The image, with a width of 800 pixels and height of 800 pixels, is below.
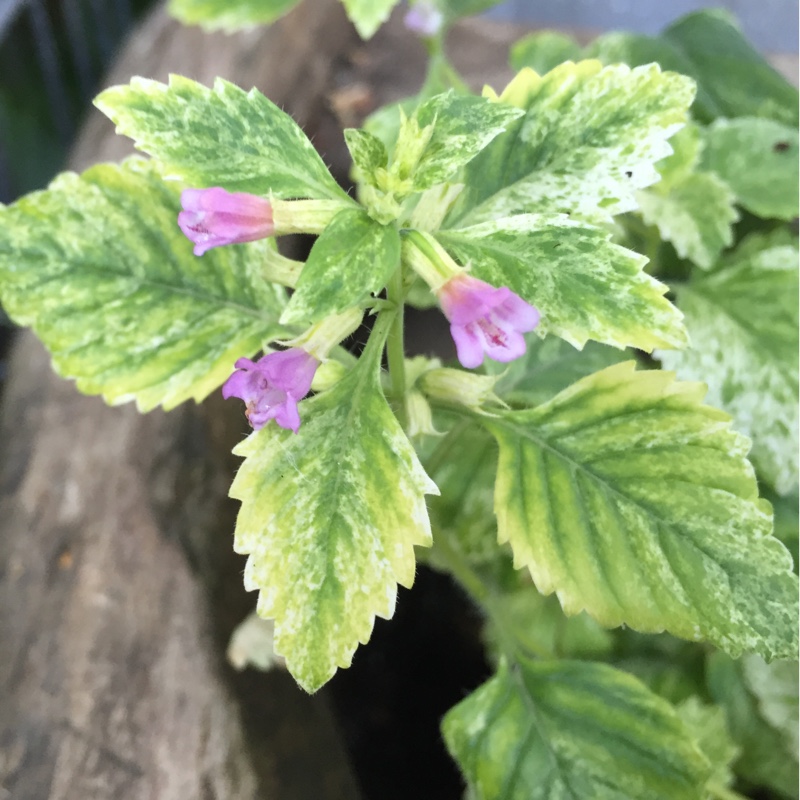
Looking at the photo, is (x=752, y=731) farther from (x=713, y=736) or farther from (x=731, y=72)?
(x=731, y=72)

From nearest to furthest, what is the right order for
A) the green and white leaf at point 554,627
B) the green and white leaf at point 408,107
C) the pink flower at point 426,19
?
the green and white leaf at point 554,627 < the green and white leaf at point 408,107 < the pink flower at point 426,19

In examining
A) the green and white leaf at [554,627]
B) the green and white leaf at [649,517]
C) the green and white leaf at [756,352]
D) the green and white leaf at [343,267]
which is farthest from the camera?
the green and white leaf at [554,627]

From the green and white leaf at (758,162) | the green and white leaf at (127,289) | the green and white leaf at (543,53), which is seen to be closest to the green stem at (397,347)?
the green and white leaf at (127,289)

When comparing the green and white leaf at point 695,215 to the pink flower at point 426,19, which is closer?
the green and white leaf at point 695,215

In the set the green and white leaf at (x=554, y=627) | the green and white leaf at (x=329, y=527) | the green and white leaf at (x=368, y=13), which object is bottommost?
the green and white leaf at (x=554, y=627)

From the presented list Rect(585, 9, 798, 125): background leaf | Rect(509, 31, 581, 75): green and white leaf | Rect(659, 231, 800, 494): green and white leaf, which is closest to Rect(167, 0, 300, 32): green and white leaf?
Rect(509, 31, 581, 75): green and white leaf

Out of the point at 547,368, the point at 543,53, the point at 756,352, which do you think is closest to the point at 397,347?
the point at 547,368

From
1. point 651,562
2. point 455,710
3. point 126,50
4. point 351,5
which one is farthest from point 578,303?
point 126,50

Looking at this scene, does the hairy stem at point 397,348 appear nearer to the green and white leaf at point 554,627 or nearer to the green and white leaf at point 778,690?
the green and white leaf at point 554,627
